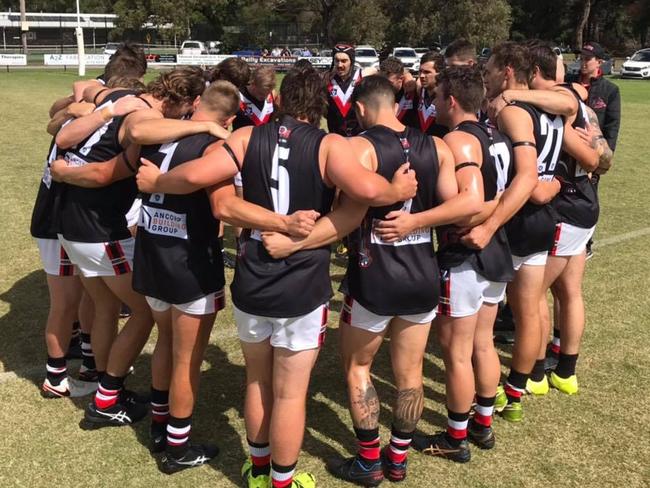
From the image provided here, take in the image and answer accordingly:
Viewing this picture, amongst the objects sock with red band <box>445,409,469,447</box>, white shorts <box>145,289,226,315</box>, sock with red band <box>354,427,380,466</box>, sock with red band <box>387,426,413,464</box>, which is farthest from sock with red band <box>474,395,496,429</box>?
white shorts <box>145,289,226,315</box>

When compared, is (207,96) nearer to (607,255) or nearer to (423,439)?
(423,439)

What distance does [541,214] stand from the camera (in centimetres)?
381

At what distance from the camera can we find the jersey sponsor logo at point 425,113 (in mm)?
6621

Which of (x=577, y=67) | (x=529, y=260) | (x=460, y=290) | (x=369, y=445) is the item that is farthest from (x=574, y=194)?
(x=577, y=67)

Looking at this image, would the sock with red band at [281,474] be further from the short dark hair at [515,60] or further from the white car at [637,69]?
the white car at [637,69]

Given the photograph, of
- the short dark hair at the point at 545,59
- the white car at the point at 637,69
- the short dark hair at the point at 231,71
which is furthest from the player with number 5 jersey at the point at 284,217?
the white car at the point at 637,69

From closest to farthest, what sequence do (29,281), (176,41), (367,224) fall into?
(367,224)
(29,281)
(176,41)

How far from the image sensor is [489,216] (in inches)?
130

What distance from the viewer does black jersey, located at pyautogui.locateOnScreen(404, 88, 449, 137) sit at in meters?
6.62

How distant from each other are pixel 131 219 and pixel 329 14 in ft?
166

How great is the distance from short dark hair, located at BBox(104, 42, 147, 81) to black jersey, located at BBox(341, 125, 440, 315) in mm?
1985

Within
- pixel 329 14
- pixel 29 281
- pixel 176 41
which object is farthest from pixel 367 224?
pixel 176 41

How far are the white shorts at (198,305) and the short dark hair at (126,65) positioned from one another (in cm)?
165

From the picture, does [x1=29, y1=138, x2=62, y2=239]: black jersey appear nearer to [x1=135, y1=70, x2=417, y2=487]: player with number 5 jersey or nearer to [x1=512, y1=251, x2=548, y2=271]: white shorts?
[x1=135, y1=70, x2=417, y2=487]: player with number 5 jersey
